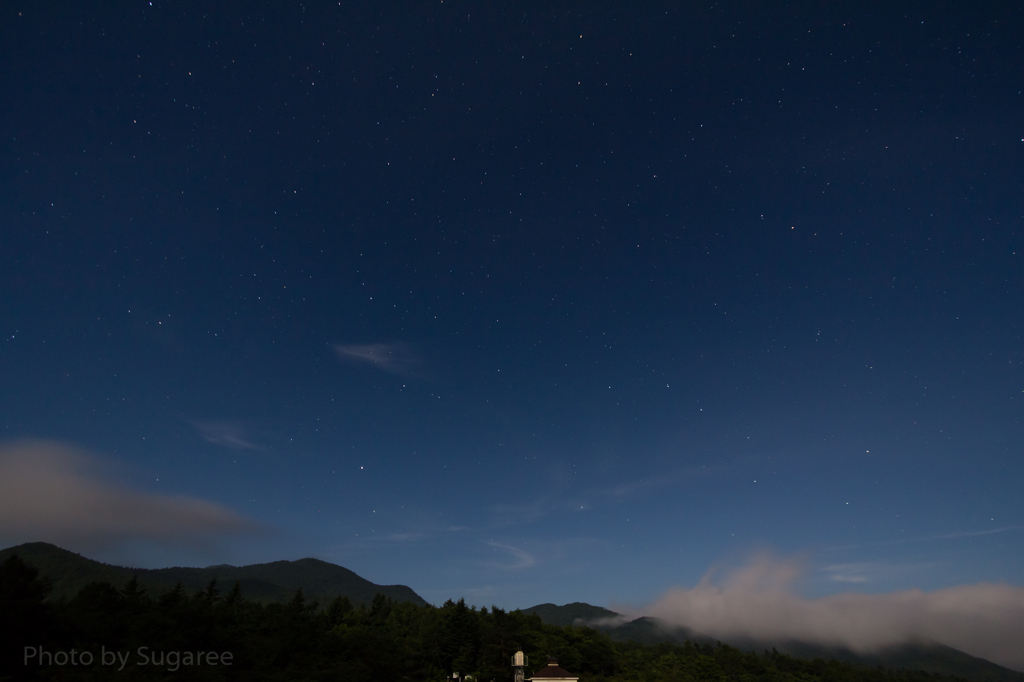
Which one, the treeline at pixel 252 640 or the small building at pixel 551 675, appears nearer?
the treeline at pixel 252 640

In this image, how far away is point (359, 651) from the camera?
50.4 meters

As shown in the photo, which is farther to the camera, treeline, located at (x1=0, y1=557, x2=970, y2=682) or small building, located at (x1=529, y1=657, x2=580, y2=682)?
small building, located at (x1=529, y1=657, x2=580, y2=682)

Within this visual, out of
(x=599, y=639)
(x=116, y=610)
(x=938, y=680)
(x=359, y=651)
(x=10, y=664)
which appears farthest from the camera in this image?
(x=938, y=680)

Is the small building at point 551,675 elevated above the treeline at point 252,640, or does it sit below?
below

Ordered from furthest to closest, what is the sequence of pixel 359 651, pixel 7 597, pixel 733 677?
pixel 733 677, pixel 359 651, pixel 7 597

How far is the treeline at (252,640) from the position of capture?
92.5 ft

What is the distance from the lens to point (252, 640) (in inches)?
1672

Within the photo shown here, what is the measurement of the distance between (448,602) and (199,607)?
1792 inches

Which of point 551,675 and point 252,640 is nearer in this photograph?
point 252,640

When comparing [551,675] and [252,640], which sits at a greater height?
[252,640]

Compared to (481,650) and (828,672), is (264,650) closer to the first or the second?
(481,650)

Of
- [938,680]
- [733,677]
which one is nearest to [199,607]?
[733,677]

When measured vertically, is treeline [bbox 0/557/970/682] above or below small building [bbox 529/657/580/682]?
above

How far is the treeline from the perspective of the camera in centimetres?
2820
